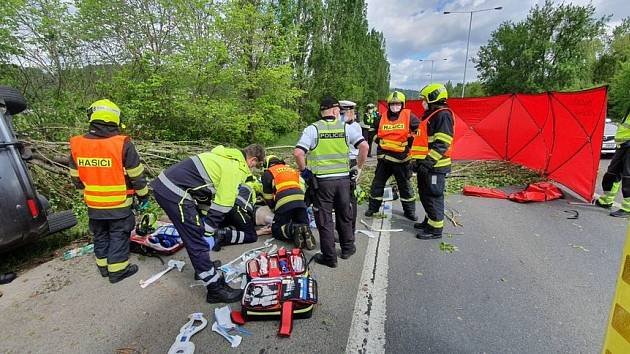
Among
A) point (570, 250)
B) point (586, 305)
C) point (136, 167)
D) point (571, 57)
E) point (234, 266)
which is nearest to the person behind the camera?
point (586, 305)

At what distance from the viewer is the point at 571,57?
3053 centimetres

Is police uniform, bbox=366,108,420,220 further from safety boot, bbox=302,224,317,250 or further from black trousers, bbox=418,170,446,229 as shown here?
safety boot, bbox=302,224,317,250

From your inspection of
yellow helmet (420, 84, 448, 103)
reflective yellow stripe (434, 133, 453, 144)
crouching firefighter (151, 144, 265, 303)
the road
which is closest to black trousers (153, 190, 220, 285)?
crouching firefighter (151, 144, 265, 303)

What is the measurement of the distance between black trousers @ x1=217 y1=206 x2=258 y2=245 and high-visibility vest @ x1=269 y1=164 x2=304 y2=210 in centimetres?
45

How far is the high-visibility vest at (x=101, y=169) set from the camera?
119 inches

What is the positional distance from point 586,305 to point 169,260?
14.0ft

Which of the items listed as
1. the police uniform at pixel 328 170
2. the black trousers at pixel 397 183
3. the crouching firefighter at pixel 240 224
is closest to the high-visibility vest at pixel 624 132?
the black trousers at pixel 397 183

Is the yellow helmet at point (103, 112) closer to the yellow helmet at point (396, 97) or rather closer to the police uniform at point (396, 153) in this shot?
the police uniform at point (396, 153)

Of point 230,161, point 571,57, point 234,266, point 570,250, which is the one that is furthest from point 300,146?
point 571,57

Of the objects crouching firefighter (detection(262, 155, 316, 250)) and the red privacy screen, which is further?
the red privacy screen

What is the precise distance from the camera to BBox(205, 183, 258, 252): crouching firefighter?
13.3ft

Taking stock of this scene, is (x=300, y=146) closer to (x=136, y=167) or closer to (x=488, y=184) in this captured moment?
(x=136, y=167)

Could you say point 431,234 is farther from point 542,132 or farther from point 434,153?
point 542,132

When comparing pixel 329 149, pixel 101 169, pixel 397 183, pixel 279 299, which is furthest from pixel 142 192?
pixel 397 183
